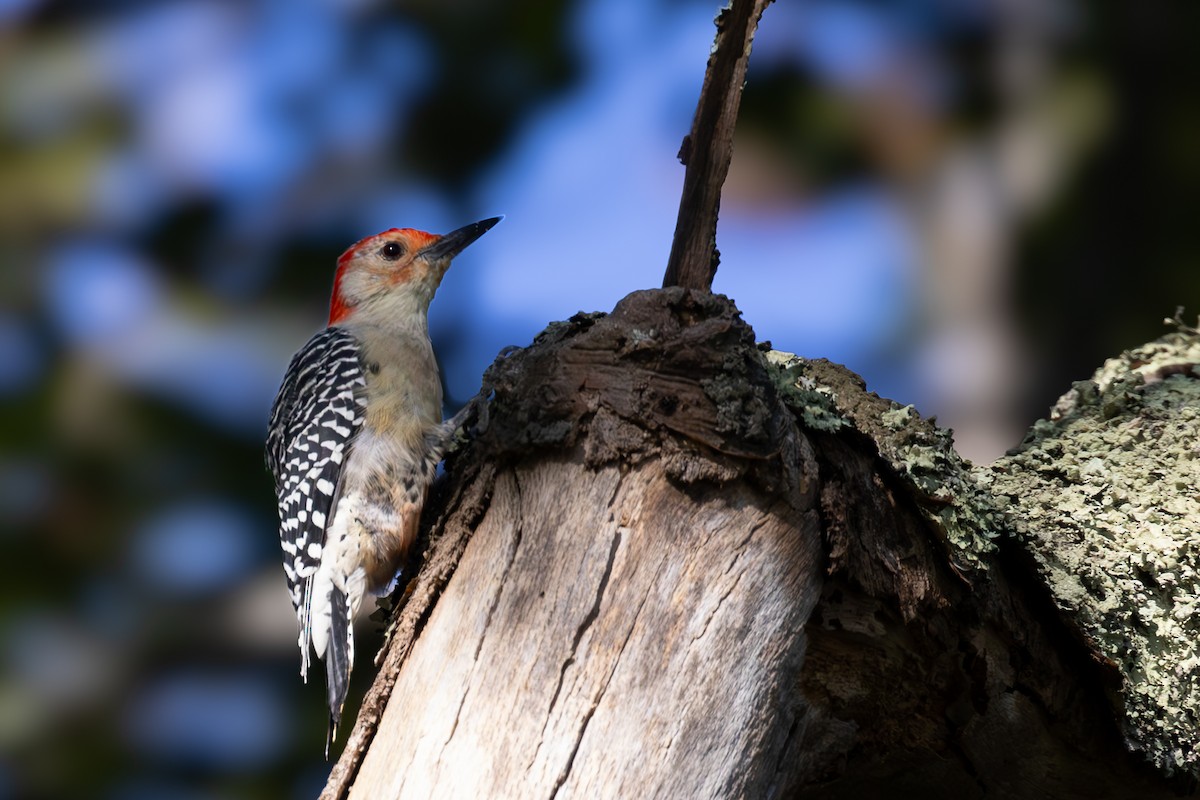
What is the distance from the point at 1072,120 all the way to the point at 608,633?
616 cm

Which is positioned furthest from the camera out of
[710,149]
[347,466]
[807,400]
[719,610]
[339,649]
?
[347,466]

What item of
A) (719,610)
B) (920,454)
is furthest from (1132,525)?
(719,610)

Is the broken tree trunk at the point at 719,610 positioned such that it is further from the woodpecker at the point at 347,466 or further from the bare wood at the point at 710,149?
the woodpecker at the point at 347,466

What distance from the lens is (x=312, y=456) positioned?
3609 millimetres

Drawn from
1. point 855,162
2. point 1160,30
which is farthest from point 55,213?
point 1160,30

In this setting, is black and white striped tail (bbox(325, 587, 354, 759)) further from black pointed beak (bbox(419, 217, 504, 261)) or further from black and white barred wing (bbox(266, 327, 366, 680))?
black pointed beak (bbox(419, 217, 504, 261))

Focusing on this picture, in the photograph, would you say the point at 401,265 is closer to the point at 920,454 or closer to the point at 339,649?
the point at 339,649

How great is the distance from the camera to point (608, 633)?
216 cm

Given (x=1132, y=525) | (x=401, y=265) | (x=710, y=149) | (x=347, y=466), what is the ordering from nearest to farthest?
(x=710, y=149) < (x=1132, y=525) < (x=347, y=466) < (x=401, y=265)

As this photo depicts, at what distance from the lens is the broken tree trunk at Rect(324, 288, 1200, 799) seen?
2145mm

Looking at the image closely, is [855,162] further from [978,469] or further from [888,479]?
[888,479]

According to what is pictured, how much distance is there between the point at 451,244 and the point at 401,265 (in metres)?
0.21

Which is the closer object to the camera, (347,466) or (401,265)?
(347,466)

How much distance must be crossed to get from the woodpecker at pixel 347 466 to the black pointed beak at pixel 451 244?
1.27ft
